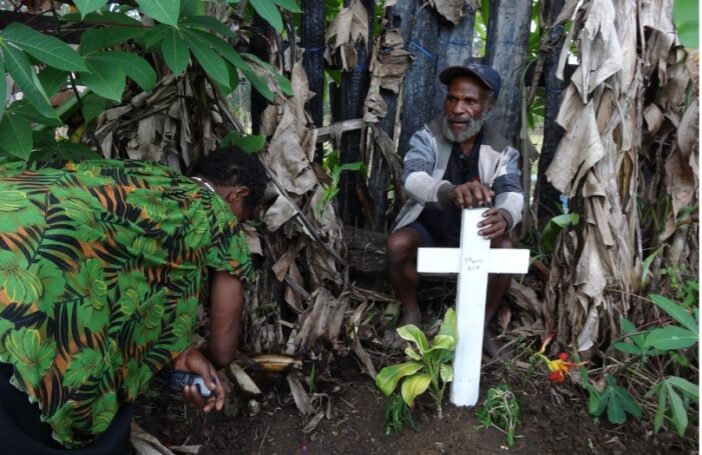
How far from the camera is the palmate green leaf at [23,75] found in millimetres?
1276

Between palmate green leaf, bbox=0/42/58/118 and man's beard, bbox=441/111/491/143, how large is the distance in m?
1.49

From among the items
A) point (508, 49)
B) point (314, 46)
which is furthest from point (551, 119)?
point (314, 46)

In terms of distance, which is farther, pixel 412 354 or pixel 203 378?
pixel 412 354

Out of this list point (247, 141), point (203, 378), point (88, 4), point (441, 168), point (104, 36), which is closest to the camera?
point (88, 4)

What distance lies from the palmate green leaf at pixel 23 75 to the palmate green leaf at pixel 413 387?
122 cm

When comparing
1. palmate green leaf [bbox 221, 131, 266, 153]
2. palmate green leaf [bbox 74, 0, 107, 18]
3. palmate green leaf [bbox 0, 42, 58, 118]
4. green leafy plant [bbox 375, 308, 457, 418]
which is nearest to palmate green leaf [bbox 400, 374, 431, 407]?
green leafy plant [bbox 375, 308, 457, 418]

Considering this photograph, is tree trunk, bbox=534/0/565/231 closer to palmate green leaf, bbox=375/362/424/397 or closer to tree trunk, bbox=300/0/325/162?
tree trunk, bbox=300/0/325/162

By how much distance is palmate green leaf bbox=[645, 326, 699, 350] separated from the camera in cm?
154

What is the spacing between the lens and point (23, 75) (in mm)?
1278

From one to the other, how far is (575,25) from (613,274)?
0.89m

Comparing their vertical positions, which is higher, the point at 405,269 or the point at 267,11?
the point at 267,11

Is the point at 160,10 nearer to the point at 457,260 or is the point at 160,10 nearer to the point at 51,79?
the point at 51,79

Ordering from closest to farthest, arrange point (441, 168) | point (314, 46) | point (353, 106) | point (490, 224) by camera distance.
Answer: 1. point (490, 224)
2. point (441, 168)
3. point (314, 46)
4. point (353, 106)

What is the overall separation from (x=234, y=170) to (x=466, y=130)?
1.01 metres
